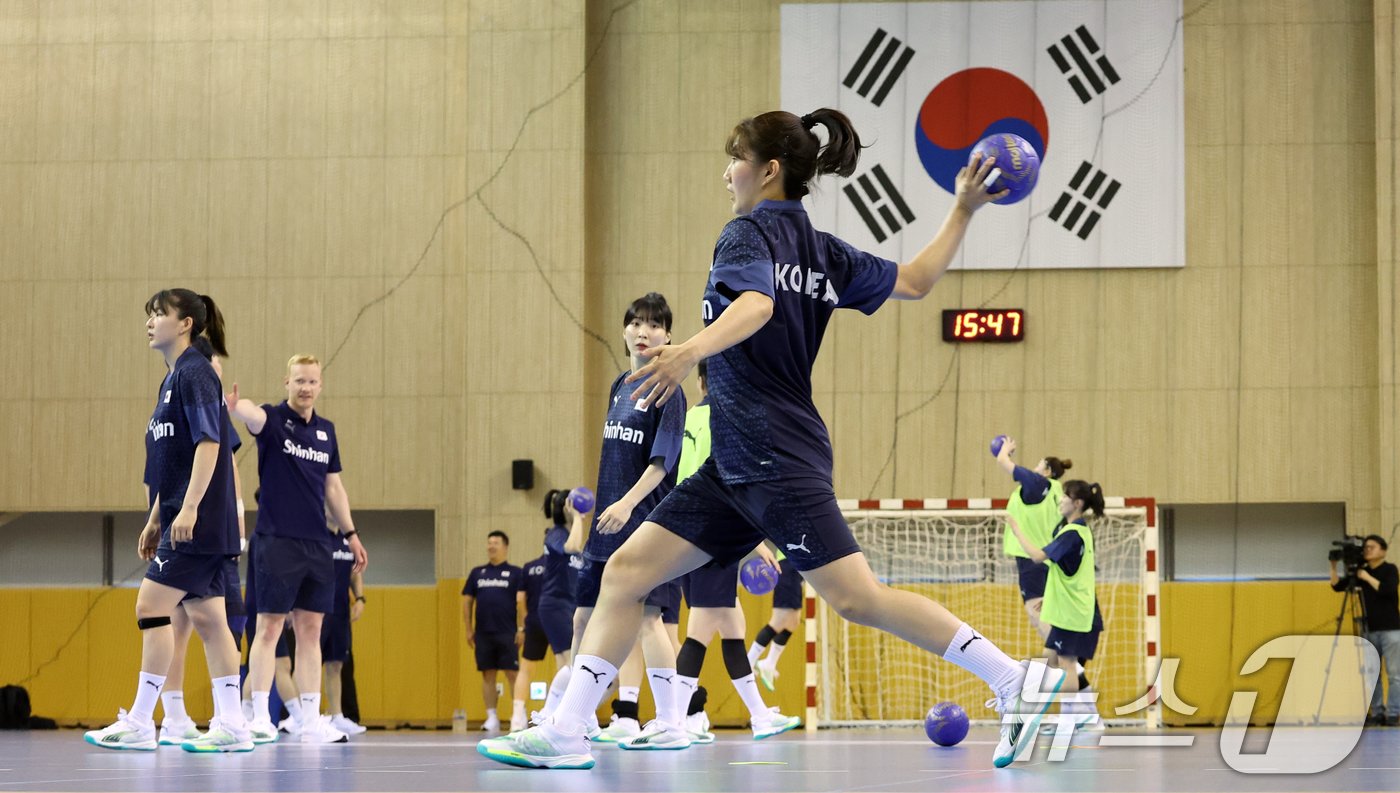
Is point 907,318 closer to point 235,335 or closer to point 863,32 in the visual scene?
point 863,32

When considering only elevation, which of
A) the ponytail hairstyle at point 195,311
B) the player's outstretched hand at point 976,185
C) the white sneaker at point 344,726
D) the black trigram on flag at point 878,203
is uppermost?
the black trigram on flag at point 878,203

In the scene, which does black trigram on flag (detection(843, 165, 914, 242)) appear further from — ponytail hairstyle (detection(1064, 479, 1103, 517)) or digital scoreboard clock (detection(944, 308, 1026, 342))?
ponytail hairstyle (detection(1064, 479, 1103, 517))

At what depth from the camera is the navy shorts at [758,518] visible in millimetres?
3986

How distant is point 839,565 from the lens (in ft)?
13.2

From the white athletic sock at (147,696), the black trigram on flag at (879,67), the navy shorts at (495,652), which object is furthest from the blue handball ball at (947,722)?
the black trigram on flag at (879,67)

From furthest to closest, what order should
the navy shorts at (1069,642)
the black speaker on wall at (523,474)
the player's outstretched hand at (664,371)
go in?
the black speaker on wall at (523,474) < the navy shorts at (1069,642) < the player's outstretched hand at (664,371)

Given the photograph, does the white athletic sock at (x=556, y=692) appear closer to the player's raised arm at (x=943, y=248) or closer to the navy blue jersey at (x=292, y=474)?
the navy blue jersey at (x=292, y=474)

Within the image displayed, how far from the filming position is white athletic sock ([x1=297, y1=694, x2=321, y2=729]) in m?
7.94

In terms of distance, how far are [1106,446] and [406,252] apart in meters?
7.00

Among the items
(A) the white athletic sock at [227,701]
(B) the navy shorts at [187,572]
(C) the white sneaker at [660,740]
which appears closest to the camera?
(B) the navy shorts at [187,572]

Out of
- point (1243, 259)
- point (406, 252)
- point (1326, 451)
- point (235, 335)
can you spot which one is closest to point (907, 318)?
point (1243, 259)

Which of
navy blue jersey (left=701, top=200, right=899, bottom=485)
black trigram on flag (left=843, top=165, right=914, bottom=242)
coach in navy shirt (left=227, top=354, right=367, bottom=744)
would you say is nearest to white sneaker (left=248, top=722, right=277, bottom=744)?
A: coach in navy shirt (left=227, top=354, right=367, bottom=744)

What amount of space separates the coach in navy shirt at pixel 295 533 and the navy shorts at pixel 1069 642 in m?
4.93

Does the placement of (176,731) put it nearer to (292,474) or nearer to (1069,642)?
(292,474)
